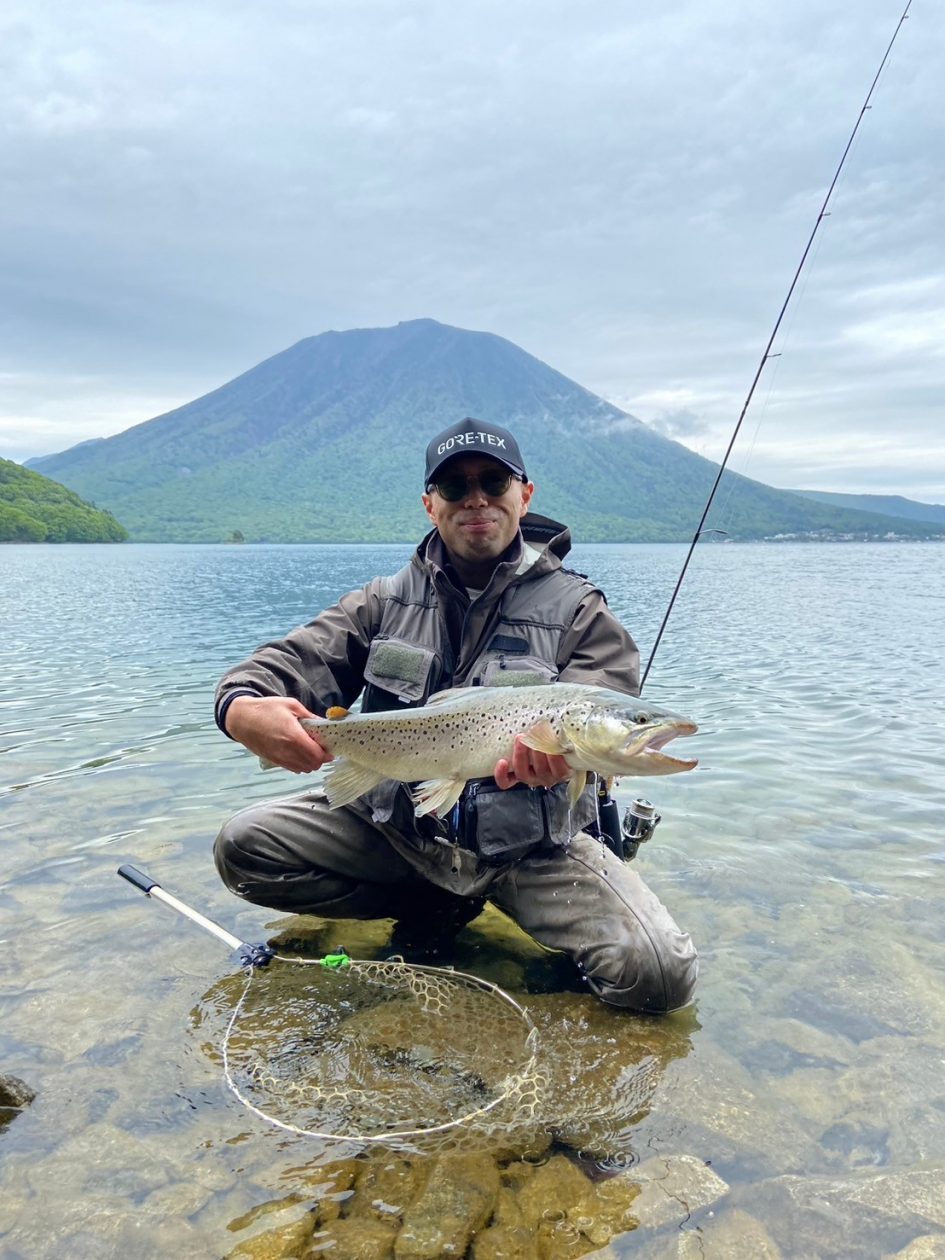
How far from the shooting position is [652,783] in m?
10.5

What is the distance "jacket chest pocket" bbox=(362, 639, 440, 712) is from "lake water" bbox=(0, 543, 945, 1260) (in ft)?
5.78

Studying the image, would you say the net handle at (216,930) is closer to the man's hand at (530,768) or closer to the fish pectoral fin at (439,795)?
the fish pectoral fin at (439,795)

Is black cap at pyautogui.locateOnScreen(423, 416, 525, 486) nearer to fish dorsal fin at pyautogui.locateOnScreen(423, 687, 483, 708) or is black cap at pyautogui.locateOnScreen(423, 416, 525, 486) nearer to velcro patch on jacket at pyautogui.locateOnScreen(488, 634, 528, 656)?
velcro patch on jacket at pyautogui.locateOnScreen(488, 634, 528, 656)

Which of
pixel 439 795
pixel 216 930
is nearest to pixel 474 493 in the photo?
pixel 439 795

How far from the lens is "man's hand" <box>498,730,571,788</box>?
14.3 ft

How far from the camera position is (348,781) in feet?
16.2

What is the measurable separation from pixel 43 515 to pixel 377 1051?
566ft

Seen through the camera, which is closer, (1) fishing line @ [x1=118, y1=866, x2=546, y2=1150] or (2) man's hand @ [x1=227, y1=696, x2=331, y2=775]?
(1) fishing line @ [x1=118, y1=866, x2=546, y2=1150]

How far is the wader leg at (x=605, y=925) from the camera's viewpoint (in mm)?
4645

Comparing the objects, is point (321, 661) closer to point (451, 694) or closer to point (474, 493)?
point (451, 694)

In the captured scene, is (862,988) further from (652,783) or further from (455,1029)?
(652,783)

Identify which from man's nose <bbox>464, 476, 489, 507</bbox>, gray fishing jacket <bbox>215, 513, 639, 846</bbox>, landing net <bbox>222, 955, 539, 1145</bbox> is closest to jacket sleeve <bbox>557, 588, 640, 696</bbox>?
gray fishing jacket <bbox>215, 513, 639, 846</bbox>

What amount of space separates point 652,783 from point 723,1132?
6.66 meters

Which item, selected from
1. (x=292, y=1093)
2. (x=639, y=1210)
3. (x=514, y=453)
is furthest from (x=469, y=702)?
(x=639, y=1210)
